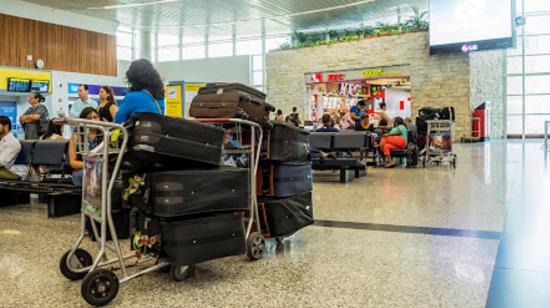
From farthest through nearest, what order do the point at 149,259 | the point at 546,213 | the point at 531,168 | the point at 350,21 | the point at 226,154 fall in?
the point at 350,21 → the point at 531,168 → the point at 546,213 → the point at 226,154 → the point at 149,259

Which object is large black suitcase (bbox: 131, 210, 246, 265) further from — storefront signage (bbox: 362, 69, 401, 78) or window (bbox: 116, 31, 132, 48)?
window (bbox: 116, 31, 132, 48)

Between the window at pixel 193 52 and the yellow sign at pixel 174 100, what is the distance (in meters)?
16.9

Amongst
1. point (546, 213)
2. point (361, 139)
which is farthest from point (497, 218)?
point (361, 139)

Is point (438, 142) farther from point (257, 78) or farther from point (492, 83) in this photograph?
point (257, 78)

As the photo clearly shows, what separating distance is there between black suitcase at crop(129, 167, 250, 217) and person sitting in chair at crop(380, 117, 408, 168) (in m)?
7.88

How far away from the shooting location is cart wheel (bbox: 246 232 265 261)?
9.84ft

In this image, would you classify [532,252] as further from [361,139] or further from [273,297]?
[361,139]

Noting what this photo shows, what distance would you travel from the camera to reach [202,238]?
2508 millimetres

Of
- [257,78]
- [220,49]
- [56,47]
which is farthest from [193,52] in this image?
[56,47]

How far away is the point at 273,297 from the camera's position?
7.66 feet

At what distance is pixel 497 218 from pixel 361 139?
3999mm

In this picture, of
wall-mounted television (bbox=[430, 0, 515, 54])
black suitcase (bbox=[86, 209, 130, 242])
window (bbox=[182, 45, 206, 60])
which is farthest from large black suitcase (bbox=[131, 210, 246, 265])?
window (bbox=[182, 45, 206, 60])

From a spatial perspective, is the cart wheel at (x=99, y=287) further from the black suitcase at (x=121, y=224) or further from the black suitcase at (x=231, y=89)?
the black suitcase at (x=121, y=224)

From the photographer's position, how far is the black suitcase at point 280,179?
10.7ft
